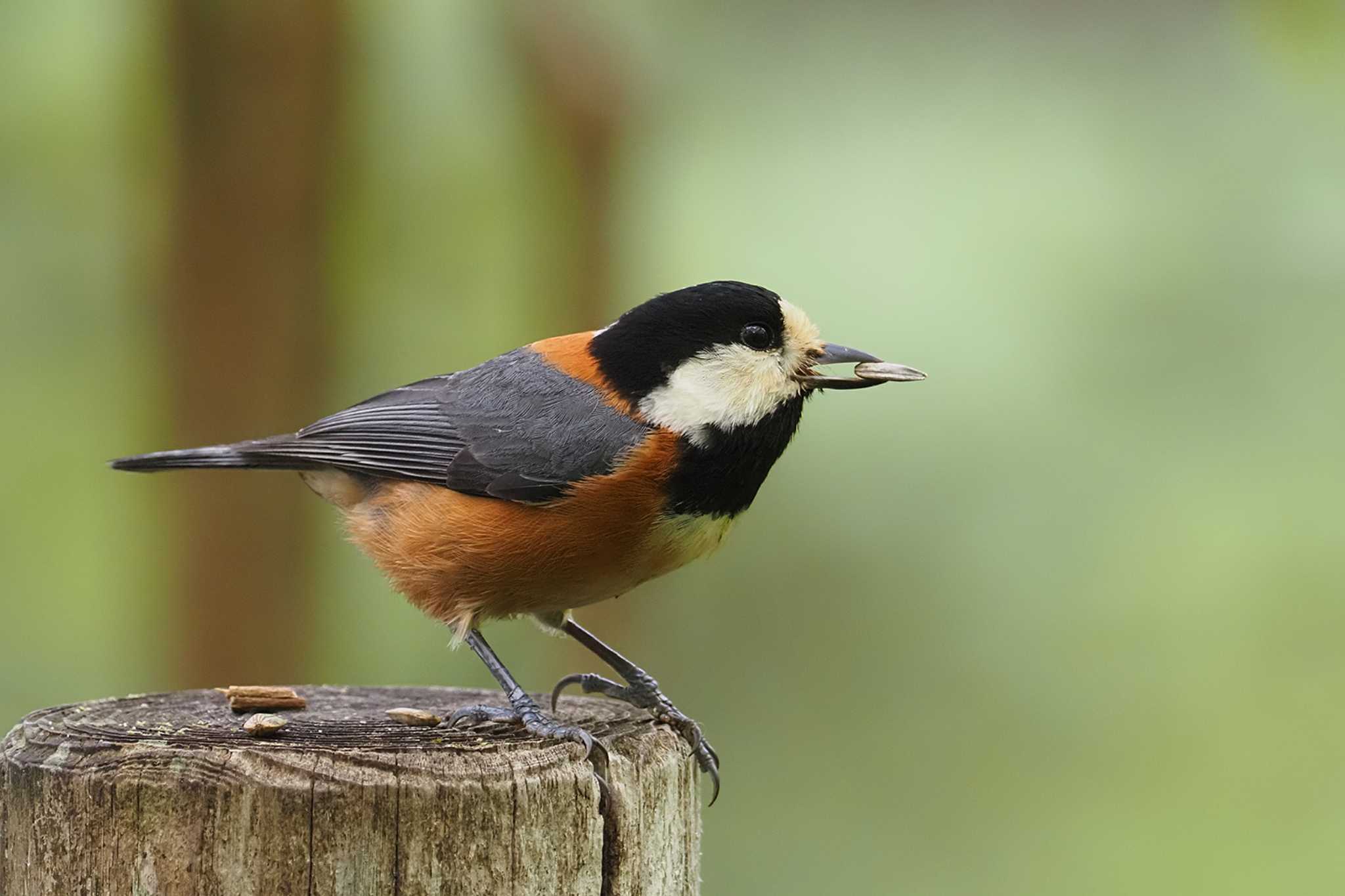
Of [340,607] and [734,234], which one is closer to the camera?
[340,607]

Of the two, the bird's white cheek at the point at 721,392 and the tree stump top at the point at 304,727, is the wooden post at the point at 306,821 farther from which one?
the bird's white cheek at the point at 721,392

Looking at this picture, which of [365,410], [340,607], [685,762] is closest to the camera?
[685,762]

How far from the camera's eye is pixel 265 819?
2412 mm

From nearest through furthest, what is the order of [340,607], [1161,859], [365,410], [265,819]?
[265,819] → [365,410] → [340,607] → [1161,859]

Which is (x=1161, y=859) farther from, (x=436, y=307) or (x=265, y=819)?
(x=265, y=819)

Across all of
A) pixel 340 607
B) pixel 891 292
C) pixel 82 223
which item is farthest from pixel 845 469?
pixel 82 223

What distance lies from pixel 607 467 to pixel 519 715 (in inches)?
28.0

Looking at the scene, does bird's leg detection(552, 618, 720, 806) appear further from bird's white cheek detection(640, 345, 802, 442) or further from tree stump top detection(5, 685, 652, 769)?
bird's white cheek detection(640, 345, 802, 442)

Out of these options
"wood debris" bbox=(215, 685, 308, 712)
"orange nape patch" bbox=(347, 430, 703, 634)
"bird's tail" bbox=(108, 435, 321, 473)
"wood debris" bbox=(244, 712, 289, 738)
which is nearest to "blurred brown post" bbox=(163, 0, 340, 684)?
"bird's tail" bbox=(108, 435, 321, 473)

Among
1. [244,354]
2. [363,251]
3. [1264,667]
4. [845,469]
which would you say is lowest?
[1264,667]

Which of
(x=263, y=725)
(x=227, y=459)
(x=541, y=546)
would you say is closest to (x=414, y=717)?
(x=263, y=725)

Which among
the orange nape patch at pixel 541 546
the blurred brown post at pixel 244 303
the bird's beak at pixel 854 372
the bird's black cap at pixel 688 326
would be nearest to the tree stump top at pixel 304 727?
the orange nape patch at pixel 541 546

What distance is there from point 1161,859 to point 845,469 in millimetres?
2716

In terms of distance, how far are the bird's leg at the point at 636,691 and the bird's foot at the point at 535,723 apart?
282 millimetres
